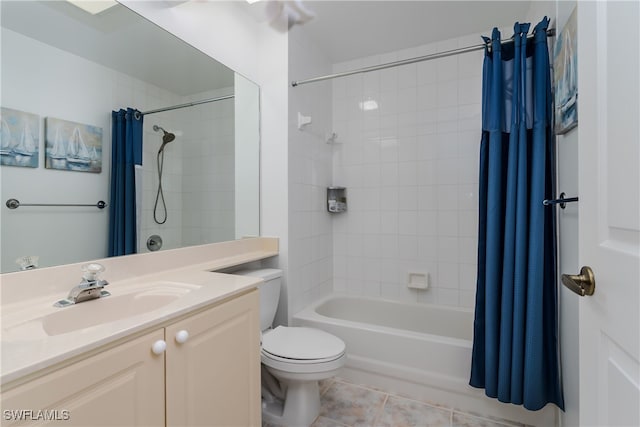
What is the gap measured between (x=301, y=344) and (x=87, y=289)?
38.7 inches

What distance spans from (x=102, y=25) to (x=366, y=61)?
198 cm

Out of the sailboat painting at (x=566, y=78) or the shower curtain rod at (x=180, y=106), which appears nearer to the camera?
the sailboat painting at (x=566, y=78)

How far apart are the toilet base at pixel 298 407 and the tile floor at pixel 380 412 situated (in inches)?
2.9

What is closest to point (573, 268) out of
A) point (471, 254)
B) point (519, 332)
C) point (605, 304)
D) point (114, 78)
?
point (519, 332)

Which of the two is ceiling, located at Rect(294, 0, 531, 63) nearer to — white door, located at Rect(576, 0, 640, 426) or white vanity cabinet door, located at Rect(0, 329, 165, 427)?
white door, located at Rect(576, 0, 640, 426)

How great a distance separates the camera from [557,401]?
1.40 m

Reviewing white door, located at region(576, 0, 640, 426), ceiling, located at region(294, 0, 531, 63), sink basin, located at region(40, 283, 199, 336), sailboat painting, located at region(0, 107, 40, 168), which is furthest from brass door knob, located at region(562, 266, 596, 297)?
ceiling, located at region(294, 0, 531, 63)

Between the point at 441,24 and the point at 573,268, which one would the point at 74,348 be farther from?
the point at 441,24

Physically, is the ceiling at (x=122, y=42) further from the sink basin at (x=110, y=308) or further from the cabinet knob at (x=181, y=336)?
the cabinet knob at (x=181, y=336)

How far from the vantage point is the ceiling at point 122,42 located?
1.06 metres

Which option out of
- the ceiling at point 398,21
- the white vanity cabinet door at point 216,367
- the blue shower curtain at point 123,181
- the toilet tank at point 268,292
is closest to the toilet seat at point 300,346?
the toilet tank at point 268,292

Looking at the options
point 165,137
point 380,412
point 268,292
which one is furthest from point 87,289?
point 380,412

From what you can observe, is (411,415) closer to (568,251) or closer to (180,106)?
(568,251)

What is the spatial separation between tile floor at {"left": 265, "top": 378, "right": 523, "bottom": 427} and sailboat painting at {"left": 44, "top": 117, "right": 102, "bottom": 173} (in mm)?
1629
